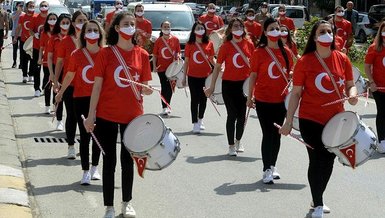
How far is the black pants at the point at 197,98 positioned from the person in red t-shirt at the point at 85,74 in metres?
4.30

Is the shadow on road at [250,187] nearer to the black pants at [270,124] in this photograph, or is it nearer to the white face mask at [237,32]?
the black pants at [270,124]

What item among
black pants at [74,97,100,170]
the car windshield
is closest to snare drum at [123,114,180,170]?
black pants at [74,97,100,170]

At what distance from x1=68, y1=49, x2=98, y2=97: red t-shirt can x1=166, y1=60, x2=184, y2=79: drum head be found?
5202 mm

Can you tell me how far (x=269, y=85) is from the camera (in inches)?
389

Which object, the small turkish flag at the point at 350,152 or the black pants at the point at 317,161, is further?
the black pants at the point at 317,161

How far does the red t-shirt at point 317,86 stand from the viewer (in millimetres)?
8016

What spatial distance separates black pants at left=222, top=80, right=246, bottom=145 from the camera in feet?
38.1

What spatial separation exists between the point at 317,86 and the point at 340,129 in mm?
537

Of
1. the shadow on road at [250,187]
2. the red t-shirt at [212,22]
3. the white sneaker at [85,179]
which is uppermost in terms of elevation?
the red t-shirt at [212,22]

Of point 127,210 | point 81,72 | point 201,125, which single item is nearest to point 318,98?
point 127,210

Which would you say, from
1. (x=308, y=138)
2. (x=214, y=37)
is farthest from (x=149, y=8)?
(x=308, y=138)

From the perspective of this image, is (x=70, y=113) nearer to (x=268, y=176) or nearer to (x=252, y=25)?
(x=268, y=176)

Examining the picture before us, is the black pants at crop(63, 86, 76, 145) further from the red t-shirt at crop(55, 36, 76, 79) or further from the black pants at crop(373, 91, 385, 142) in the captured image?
the black pants at crop(373, 91, 385, 142)

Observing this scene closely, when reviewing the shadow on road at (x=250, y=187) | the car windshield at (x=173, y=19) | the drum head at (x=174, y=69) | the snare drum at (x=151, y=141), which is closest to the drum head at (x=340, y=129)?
the snare drum at (x=151, y=141)
